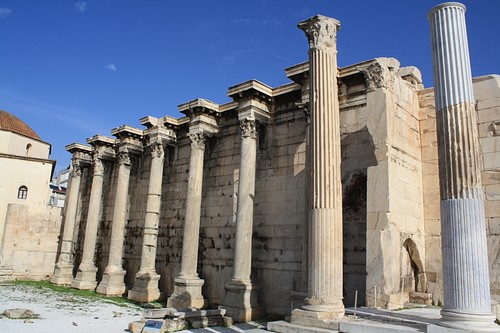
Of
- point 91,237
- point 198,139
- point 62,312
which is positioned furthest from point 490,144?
point 91,237

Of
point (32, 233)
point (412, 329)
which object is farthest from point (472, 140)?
point (32, 233)

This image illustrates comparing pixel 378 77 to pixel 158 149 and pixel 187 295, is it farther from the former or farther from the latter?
pixel 158 149

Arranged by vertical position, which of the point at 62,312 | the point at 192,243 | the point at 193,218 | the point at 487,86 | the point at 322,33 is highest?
the point at 322,33

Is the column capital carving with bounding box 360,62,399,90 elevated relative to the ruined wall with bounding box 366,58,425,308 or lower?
elevated

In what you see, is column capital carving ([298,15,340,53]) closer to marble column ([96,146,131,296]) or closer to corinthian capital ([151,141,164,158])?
corinthian capital ([151,141,164,158])

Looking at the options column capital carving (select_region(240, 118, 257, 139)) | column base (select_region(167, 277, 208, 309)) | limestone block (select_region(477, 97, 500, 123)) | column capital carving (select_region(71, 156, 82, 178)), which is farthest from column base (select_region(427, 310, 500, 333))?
column capital carving (select_region(71, 156, 82, 178))

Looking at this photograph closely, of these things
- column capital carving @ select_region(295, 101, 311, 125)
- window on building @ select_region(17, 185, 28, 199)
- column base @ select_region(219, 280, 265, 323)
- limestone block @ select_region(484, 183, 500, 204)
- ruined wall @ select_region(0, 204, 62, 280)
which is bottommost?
column base @ select_region(219, 280, 265, 323)

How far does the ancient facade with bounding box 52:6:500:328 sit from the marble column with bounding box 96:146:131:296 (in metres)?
0.05

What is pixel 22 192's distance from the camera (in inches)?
1084

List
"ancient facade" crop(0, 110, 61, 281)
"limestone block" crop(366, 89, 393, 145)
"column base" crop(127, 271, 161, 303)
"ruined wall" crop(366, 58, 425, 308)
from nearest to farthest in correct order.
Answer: "ruined wall" crop(366, 58, 425, 308) < "limestone block" crop(366, 89, 393, 145) < "column base" crop(127, 271, 161, 303) < "ancient facade" crop(0, 110, 61, 281)

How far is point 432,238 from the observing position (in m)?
11.8

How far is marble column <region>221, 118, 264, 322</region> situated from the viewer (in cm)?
1280

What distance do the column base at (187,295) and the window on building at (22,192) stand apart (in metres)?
17.5

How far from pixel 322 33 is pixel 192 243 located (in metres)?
8.59
